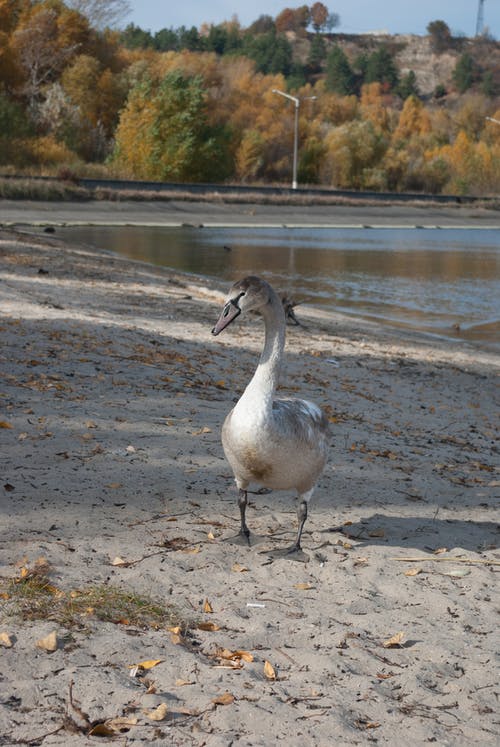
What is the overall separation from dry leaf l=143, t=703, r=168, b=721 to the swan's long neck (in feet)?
6.51

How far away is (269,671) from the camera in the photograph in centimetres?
400

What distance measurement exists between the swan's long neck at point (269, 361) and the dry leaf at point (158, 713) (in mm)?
1986

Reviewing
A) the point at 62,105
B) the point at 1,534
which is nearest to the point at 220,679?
the point at 1,534

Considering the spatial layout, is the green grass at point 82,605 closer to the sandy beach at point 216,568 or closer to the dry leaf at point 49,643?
the sandy beach at point 216,568

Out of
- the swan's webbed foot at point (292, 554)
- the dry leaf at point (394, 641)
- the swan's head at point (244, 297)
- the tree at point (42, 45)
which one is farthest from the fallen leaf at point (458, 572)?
the tree at point (42, 45)

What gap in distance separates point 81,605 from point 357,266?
29.9m

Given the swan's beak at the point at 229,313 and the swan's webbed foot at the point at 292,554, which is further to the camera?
the swan's webbed foot at the point at 292,554

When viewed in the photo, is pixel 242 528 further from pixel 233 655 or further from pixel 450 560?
pixel 233 655

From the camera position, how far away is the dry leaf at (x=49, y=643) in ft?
13.0

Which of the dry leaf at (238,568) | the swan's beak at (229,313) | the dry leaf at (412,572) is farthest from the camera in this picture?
the dry leaf at (412,572)

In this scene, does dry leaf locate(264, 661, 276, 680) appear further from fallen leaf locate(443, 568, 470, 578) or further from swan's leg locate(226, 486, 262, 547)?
fallen leaf locate(443, 568, 470, 578)

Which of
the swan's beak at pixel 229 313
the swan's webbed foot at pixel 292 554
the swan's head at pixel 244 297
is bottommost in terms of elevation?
the swan's webbed foot at pixel 292 554

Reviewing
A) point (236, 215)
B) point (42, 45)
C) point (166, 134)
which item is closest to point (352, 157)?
point (166, 134)

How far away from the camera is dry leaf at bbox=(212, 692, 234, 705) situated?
12.1ft
